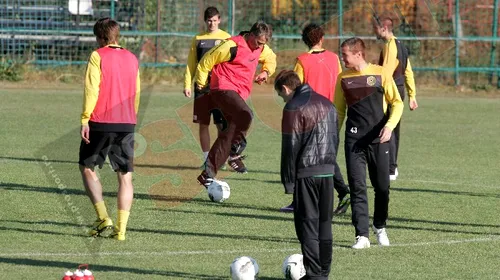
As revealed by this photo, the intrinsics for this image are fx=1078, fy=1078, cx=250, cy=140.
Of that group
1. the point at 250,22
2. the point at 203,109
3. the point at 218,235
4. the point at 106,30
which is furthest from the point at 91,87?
the point at 250,22

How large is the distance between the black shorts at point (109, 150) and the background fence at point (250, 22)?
17.7 m

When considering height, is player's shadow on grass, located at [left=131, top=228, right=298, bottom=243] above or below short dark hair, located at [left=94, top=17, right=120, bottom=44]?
below

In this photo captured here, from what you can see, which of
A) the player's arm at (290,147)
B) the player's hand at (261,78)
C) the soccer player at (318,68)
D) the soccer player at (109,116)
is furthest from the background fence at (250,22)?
the player's arm at (290,147)

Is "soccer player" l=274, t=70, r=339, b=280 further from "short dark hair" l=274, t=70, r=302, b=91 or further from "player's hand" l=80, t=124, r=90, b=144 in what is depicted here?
"player's hand" l=80, t=124, r=90, b=144

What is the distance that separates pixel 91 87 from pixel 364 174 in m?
2.65

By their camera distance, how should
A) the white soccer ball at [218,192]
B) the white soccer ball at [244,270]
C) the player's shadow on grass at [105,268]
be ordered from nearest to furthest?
1. the white soccer ball at [244,270]
2. the player's shadow on grass at [105,268]
3. the white soccer ball at [218,192]

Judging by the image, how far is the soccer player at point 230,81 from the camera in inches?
523

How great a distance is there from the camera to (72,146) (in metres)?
18.3

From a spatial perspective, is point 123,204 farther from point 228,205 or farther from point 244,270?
point 228,205

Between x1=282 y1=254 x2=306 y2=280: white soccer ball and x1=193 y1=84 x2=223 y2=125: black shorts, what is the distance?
6.53 meters

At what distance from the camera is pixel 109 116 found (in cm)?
1007

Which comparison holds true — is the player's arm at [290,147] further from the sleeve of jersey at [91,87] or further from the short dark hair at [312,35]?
the short dark hair at [312,35]

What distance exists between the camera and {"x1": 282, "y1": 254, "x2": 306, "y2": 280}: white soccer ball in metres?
8.32

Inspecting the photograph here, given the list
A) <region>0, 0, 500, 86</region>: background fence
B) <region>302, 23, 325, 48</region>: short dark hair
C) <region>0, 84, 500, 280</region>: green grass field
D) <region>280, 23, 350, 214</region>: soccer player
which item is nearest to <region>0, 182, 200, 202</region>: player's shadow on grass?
<region>0, 84, 500, 280</region>: green grass field
